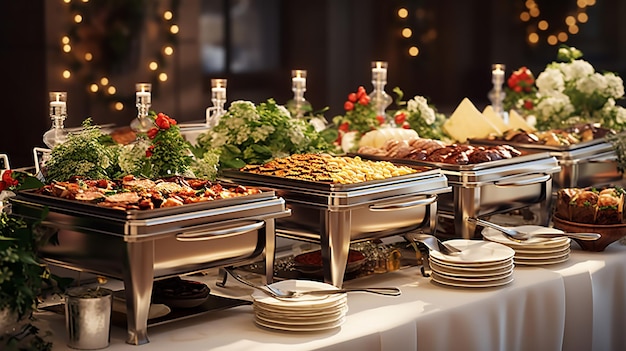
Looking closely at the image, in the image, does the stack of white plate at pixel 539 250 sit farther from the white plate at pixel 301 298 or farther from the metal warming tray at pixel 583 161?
the white plate at pixel 301 298

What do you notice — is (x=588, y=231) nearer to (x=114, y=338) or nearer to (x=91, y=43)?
(x=114, y=338)

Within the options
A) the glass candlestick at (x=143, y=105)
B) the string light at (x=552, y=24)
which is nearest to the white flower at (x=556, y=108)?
the glass candlestick at (x=143, y=105)

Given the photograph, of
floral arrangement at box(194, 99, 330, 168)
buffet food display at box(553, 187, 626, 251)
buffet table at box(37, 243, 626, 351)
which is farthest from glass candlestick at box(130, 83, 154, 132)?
buffet food display at box(553, 187, 626, 251)

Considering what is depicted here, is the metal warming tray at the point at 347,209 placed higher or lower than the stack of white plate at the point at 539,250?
higher

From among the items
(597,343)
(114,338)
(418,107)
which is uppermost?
(418,107)

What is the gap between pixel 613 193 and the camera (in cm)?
367

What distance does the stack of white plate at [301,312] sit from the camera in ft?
8.50

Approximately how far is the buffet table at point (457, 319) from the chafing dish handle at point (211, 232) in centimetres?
26

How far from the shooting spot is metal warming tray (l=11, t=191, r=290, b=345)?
243cm

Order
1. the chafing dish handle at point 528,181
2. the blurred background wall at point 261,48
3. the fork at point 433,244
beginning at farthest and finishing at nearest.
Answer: the blurred background wall at point 261,48, the chafing dish handle at point 528,181, the fork at point 433,244

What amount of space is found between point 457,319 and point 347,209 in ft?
1.45

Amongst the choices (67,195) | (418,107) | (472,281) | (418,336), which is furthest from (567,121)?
(67,195)

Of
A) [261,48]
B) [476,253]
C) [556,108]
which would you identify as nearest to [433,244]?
[476,253]

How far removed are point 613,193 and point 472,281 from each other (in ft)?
3.05
